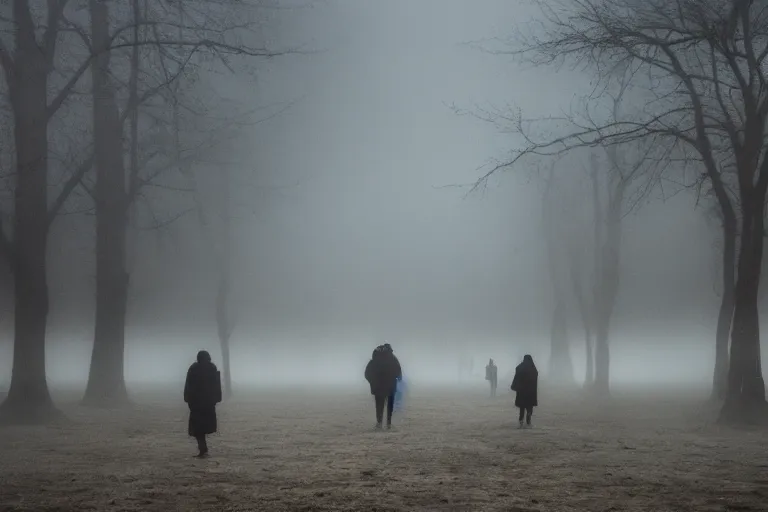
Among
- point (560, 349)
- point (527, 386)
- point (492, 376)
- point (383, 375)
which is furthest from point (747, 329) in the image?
point (560, 349)

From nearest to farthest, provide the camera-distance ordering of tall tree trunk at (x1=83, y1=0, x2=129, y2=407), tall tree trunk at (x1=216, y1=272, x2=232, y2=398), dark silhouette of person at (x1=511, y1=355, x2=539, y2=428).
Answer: dark silhouette of person at (x1=511, y1=355, x2=539, y2=428)
tall tree trunk at (x1=83, y1=0, x2=129, y2=407)
tall tree trunk at (x1=216, y1=272, x2=232, y2=398)

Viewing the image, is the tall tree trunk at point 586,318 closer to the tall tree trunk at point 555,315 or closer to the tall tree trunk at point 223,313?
the tall tree trunk at point 555,315

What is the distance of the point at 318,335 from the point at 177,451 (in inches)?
2588

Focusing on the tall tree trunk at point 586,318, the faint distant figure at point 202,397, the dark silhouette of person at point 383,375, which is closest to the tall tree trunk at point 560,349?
the tall tree trunk at point 586,318

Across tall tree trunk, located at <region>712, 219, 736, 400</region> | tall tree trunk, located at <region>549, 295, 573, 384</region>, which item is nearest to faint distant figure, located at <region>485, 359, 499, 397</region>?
tall tree trunk, located at <region>549, 295, 573, 384</region>

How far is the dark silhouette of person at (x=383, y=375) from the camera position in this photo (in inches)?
732

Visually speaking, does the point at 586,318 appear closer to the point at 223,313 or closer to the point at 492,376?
the point at 492,376

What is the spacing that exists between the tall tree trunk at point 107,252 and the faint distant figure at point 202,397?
12791 mm

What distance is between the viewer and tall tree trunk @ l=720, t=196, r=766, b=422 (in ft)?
60.9

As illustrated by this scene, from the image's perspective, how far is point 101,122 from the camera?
24.5 m

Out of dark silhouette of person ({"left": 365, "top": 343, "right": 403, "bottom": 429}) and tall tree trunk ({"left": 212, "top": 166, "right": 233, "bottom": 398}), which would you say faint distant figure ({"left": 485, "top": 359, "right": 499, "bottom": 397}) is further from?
dark silhouette of person ({"left": 365, "top": 343, "right": 403, "bottom": 429})

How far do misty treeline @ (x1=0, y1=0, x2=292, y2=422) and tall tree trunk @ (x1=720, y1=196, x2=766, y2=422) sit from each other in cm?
1177

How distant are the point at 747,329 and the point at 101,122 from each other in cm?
1859

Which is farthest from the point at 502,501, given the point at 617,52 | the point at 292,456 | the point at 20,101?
the point at 20,101
